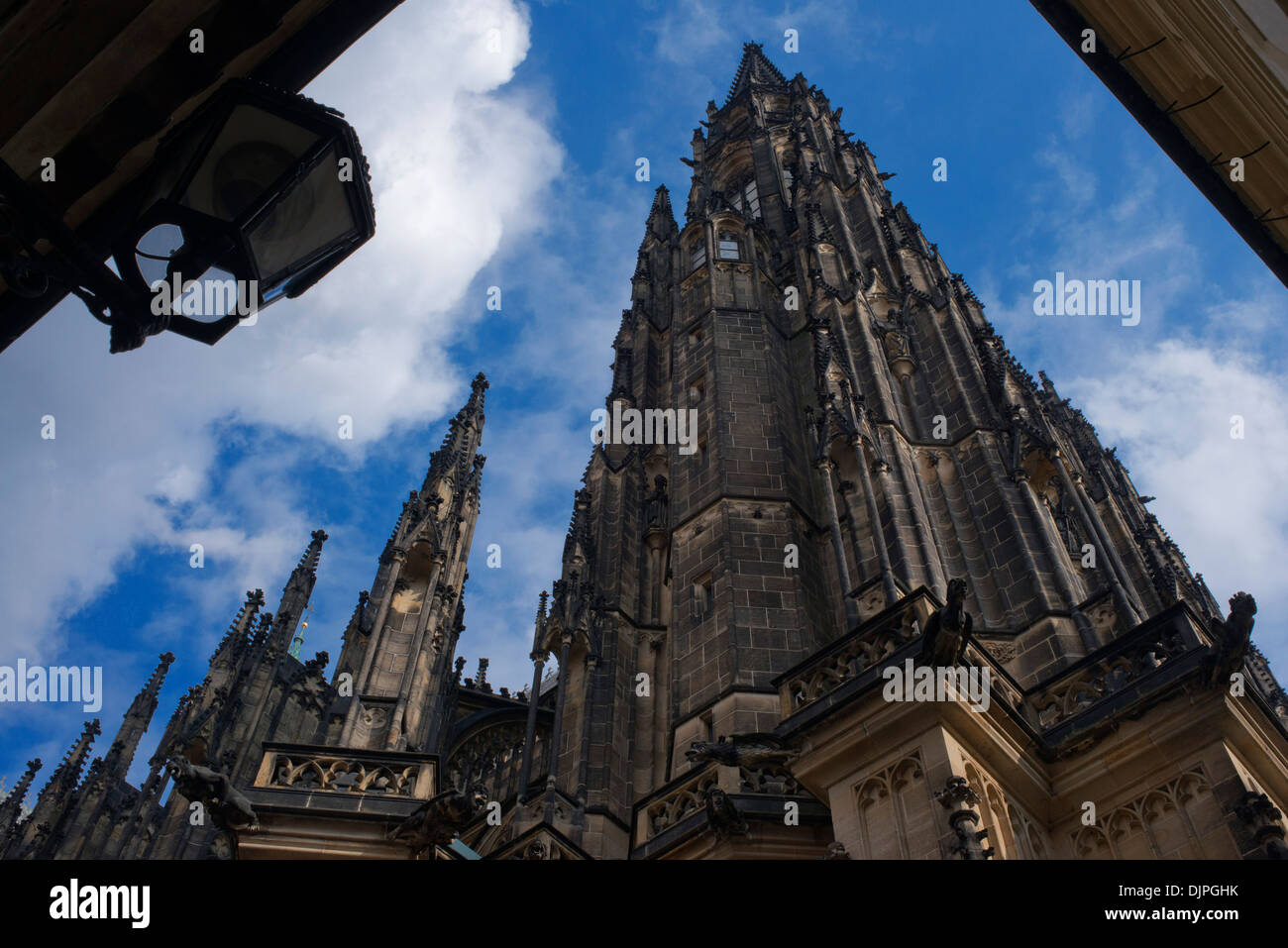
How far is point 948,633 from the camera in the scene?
393 inches

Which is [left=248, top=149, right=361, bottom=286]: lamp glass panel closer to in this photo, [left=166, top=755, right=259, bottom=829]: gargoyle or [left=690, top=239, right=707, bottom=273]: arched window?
[left=166, top=755, right=259, bottom=829]: gargoyle

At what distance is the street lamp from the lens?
386 centimetres

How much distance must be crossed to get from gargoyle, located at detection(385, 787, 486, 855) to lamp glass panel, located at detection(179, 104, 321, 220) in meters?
8.45

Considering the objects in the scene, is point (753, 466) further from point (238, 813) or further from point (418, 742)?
point (238, 813)

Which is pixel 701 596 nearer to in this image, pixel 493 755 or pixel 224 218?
pixel 493 755

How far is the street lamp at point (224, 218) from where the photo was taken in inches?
152

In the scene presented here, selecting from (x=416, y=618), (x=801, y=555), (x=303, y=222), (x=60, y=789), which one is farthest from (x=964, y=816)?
(x=60, y=789)

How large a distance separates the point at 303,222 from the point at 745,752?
853 centimetres

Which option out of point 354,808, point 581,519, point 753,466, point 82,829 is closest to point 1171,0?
point 354,808

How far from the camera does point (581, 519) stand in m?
21.0

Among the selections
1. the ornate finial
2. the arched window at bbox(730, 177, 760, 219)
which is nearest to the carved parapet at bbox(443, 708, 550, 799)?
the ornate finial

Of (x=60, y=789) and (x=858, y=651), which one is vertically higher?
(x=60, y=789)

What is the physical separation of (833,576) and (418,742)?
657 centimetres
